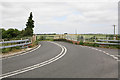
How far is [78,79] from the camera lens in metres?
5.21

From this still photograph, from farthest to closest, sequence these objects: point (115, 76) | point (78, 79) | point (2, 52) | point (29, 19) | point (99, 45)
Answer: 1. point (29, 19)
2. point (99, 45)
3. point (2, 52)
4. point (115, 76)
5. point (78, 79)

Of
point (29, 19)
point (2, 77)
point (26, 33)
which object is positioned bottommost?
point (2, 77)

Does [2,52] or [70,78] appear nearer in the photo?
[70,78]

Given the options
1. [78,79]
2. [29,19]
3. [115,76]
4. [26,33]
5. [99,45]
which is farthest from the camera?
[29,19]

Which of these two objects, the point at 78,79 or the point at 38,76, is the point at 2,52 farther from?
the point at 78,79

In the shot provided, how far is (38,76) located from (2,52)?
766 cm

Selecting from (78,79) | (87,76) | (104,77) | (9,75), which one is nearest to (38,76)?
(9,75)

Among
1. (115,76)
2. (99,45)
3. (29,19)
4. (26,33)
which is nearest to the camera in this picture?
(115,76)

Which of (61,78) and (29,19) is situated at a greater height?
(29,19)

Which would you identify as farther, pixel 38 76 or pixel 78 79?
pixel 38 76

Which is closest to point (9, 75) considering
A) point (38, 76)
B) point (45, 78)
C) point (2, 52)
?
point (38, 76)

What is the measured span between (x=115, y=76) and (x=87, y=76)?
123 centimetres

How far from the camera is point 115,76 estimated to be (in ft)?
18.2

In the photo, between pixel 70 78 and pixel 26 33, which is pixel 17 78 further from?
pixel 26 33
